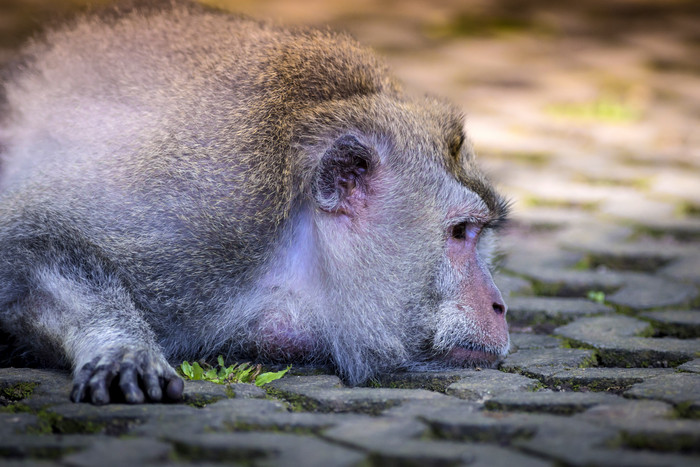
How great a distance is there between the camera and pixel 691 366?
3.81 meters

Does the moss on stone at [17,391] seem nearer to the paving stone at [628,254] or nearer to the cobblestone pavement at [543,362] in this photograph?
the cobblestone pavement at [543,362]

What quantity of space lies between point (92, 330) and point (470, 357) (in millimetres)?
1666

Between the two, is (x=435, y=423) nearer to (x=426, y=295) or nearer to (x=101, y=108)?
(x=426, y=295)

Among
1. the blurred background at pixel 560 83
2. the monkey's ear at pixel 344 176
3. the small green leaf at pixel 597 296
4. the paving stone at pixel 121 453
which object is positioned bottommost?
the paving stone at pixel 121 453

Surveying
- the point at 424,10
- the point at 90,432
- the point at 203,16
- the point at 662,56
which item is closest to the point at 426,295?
the point at 90,432

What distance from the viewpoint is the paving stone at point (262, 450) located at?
8.41ft

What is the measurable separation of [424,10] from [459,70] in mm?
4424

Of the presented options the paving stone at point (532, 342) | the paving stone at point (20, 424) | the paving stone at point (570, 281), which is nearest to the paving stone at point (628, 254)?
the paving stone at point (570, 281)

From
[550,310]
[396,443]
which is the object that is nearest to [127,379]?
[396,443]

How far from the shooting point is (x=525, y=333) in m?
4.50

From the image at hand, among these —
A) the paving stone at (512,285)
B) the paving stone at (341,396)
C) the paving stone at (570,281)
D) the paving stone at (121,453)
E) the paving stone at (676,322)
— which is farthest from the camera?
the paving stone at (570,281)

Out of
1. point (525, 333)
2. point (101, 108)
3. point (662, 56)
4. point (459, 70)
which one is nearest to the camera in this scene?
point (101, 108)

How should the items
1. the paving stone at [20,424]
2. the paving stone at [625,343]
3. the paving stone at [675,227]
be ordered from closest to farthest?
the paving stone at [20,424]
the paving stone at [625,343]
the paving stone at [675,227]

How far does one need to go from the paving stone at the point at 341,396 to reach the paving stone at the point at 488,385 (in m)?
0.14
